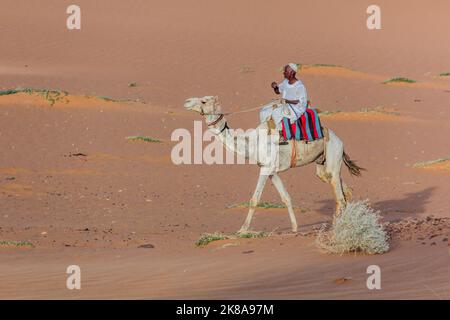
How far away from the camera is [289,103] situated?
12.6 m

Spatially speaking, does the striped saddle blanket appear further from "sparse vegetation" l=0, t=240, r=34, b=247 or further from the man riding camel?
"sparse vegetation" l=0, t=240, r=34, b=247

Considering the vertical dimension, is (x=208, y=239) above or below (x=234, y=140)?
below

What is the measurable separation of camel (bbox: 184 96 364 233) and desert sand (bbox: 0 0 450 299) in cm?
63

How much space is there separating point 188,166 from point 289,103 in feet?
28.9

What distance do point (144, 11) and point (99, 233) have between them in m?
39.6

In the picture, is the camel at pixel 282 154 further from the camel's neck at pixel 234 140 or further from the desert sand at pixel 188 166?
the desert sand at pixel 188 166

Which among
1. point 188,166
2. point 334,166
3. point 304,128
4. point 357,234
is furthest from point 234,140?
point 188,166

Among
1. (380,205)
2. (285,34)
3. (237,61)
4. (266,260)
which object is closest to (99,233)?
(266,260)

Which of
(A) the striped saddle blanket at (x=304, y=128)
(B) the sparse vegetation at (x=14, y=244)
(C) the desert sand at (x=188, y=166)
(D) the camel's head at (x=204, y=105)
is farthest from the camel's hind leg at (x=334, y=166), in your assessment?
(B) the sparse vegetation at (x=14, y=244)

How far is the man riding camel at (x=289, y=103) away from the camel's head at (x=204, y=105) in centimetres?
77

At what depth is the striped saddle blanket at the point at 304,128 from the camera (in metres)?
12.6

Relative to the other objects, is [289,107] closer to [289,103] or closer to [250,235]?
[289,103]

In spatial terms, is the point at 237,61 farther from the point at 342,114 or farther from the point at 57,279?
the point at 57,279

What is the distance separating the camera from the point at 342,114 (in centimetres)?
2767
